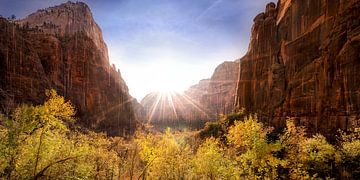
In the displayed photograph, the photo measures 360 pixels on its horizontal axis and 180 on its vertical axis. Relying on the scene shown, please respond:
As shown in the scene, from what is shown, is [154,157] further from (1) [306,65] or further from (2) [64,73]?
(2) [64,73]

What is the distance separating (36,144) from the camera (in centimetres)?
2144

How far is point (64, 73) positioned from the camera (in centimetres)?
8381

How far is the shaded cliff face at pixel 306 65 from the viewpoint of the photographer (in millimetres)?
40844

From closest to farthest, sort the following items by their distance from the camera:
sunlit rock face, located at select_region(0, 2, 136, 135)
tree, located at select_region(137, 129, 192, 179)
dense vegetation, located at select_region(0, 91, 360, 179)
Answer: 1. dense vegetation, located at select_region(0, 91, 360, 179)
2. tree, located at select_region(137, 129, 192, 179)
3. sunlit rock face, located at select_region(0, 2, 136, 135)

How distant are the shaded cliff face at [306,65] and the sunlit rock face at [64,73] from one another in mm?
44829

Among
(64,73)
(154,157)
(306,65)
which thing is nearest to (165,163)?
(154,157)

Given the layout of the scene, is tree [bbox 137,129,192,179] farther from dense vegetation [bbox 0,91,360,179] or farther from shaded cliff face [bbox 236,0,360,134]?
shaded cliff face [bbox 236,0,360,134]

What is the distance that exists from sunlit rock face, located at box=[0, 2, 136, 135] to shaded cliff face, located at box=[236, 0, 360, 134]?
44.8m

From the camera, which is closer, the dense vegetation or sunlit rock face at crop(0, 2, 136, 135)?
the dense vegetation

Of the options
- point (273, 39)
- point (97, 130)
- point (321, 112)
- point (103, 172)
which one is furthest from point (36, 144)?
point (97, 130)

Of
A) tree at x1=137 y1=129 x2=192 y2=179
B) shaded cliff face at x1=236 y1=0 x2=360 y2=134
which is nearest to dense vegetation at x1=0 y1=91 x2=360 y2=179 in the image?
tree at x1=137 y1=129 x2=192 y2=179

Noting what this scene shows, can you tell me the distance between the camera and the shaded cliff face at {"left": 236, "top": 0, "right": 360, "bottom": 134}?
40844 mm

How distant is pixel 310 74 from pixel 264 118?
60.0 feet

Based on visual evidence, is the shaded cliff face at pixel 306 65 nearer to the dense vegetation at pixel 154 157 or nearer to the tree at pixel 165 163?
the dense vegetation at pixel 154 157
